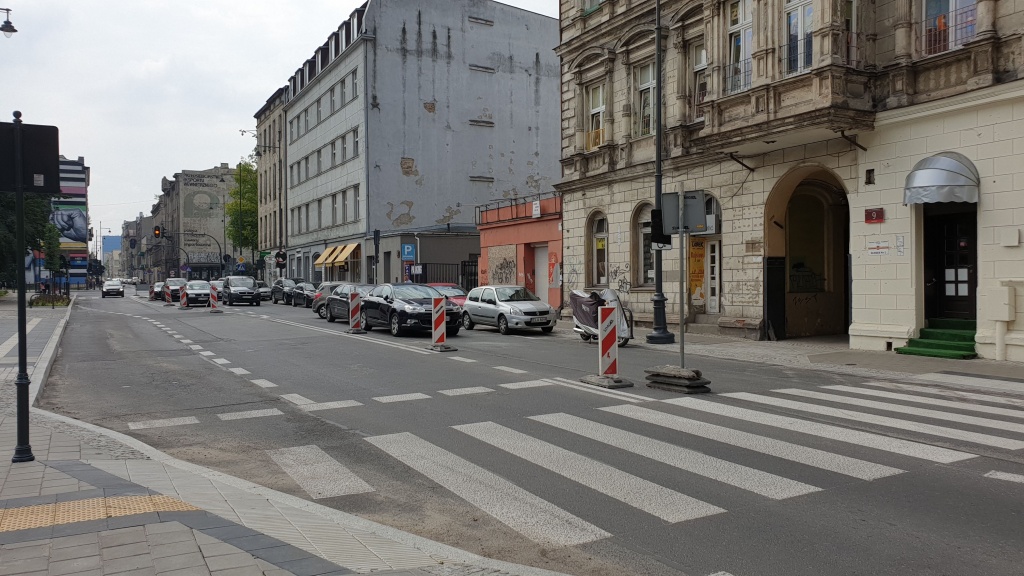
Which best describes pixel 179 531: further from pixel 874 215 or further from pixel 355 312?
pixel 355 312

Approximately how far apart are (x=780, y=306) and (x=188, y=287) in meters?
31.0

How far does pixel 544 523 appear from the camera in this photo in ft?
16.9

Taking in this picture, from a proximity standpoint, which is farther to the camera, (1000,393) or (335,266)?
(335,266)

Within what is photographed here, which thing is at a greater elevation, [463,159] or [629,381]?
[463,159]

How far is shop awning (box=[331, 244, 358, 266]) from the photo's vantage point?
48719mm

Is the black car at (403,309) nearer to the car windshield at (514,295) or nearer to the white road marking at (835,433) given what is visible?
the car windshield at (514,295)

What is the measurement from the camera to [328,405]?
9.90m

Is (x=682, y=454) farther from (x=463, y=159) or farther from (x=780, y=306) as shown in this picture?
(x=463, y=159)

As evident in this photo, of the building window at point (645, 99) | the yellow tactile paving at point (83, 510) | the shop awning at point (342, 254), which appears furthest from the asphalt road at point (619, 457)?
the shop awning at point (342, 254)

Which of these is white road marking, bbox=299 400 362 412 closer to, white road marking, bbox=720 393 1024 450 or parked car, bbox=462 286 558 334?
white road marking, bbox=720 393 1024 450

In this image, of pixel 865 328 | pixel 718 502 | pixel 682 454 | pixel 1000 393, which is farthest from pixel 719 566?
pixel 865 328

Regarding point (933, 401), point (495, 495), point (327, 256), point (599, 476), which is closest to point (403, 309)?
point (933, 401)

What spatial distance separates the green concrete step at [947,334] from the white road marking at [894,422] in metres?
6.99

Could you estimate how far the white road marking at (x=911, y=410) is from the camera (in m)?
8.18
